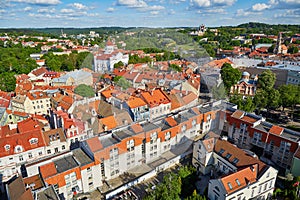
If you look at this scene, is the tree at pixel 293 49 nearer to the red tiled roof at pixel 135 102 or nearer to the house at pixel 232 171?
the house at pixel 232 171

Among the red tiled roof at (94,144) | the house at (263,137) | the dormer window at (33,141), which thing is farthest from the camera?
the house at (263,137)

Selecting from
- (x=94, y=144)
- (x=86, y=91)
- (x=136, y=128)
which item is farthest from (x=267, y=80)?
(x=94, y=144)

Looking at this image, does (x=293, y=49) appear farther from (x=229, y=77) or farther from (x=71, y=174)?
(x=71, y=174)

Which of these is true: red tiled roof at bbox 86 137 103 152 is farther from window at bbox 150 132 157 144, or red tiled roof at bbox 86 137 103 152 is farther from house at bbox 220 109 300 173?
house at bbox 220 109 300 173

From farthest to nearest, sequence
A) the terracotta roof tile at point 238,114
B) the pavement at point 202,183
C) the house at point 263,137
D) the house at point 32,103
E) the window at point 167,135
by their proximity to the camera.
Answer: the house at point 32,103 → the terracotta roof tile at point 238,114 → the house at point 263,137 → the window at point 167,135 → the pavement at point 202,183

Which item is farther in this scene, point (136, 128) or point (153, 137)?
point (153, 137)

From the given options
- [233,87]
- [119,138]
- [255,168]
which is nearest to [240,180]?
[255,168]

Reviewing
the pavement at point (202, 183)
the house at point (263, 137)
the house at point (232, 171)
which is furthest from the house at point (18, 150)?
the house at point (263, 137)
